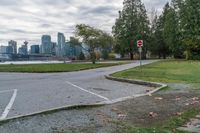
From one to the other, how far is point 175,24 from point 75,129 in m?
67.0

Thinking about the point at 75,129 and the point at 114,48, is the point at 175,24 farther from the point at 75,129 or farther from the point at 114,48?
the point at 75,129

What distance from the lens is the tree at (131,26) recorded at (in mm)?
81062

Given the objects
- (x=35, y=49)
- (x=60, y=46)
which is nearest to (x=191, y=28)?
(x=60, y=46)

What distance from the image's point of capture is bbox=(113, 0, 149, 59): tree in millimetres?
81062

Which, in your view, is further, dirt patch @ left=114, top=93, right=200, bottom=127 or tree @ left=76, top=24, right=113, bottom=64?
tree @ left=76, top=24, right=113, bottom=64

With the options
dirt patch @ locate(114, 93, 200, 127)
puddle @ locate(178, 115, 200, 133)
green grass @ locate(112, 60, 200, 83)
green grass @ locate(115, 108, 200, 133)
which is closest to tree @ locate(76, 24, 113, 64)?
green grass @ locate(112, 60, 200, 83)

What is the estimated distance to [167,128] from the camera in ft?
23.1

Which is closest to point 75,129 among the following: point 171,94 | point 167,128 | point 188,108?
point 167,128

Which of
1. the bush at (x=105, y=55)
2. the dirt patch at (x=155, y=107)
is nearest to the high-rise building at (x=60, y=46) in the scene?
the bush at (x=105, y=55)

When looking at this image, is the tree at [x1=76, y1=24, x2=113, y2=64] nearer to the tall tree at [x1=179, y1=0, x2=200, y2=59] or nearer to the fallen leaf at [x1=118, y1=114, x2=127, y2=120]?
the tall tree at [x1=179, y1=0, x2=200, y2=59]

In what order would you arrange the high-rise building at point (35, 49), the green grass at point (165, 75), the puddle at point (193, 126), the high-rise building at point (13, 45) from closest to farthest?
the puddle at point (193, 126)
the green grass at point (165, 75)
the high-rise building at point (13, 45)
the high-rise building at point (35, 49)

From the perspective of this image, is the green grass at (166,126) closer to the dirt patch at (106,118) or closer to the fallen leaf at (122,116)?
the dirt patch at (106,118)

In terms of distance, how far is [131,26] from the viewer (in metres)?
81.6

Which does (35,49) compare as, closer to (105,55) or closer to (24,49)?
(24,49)
